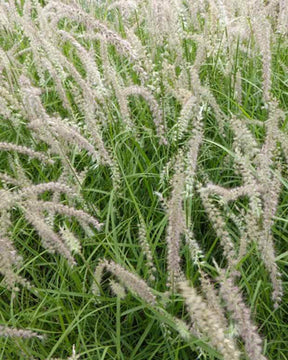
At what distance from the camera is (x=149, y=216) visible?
2254mm

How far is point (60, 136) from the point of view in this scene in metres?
2.15

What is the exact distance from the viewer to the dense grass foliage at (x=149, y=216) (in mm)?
1595

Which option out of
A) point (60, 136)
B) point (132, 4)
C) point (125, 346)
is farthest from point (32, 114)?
point (125, 346)

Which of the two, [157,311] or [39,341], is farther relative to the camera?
[39,341]

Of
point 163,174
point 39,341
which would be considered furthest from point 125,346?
point 163,174

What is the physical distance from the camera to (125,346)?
1948mm

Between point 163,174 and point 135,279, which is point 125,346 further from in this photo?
point 163,174

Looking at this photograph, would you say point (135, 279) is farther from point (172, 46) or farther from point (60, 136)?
point (172, 46)

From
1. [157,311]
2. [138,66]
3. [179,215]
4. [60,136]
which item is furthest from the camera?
[138,66]

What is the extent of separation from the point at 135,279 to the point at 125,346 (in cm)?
60

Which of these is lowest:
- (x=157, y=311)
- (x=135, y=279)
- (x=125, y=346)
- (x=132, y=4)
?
(x=125, y=346)

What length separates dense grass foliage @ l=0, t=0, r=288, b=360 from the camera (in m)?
1.59

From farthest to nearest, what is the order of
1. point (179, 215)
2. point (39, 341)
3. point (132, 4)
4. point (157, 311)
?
1. point (132, 4)
2. point (39, 341)
3. point (157, 311)
4. point (179, 215)

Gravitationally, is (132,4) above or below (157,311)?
above
